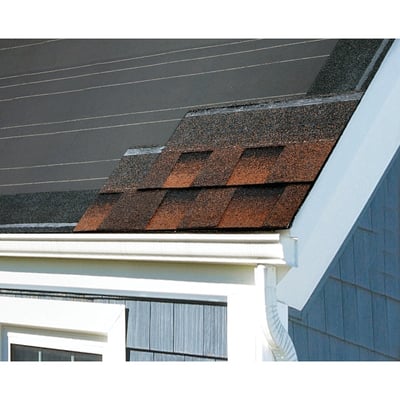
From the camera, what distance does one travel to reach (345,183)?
201 inches

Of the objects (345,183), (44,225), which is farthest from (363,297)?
(44,225)

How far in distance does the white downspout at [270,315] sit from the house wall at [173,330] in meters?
0.26

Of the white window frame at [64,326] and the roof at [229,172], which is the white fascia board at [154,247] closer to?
the roof at [229,172]

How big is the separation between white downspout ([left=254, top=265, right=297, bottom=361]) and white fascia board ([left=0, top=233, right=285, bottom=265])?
0.08 metres

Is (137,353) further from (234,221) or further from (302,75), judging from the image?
(302,75)

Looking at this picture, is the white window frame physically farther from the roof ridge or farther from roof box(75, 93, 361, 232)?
the roof ridge

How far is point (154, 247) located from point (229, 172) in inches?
19.2

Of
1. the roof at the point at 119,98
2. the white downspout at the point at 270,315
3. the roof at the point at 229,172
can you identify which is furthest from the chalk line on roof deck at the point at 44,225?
the white downspout at the point at 270,315

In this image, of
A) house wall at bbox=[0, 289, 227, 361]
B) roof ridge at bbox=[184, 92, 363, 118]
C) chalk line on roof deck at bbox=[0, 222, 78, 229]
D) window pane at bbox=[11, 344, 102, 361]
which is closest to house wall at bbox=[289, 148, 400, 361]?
house wall at bbox=[0, 289, 227, 361]

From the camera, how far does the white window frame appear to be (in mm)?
5273

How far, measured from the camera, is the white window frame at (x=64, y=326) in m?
5.27

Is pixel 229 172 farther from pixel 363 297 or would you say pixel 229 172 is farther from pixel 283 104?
pixel 363 297

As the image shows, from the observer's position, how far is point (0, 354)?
19.1ft
